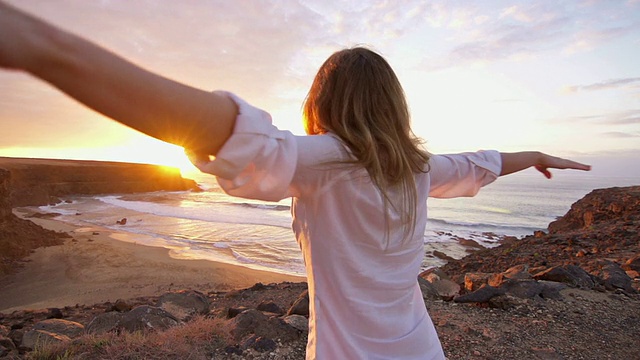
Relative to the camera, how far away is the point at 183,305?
5973mm

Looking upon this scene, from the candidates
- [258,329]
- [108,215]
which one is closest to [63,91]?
[258,329]

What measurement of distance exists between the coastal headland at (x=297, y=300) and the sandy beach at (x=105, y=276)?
0.03 m

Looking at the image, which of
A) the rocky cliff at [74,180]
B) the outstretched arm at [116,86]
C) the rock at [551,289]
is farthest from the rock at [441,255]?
the rocky cliff at [74,180]

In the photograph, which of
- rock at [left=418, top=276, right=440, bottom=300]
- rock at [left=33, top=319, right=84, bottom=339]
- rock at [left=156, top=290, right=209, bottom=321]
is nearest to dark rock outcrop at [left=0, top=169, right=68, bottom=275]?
rock at [left=33, top=319, right=84, bottom=339]

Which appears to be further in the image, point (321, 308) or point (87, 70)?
point (321, 308)

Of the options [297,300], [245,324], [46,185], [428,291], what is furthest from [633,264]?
[46,185]

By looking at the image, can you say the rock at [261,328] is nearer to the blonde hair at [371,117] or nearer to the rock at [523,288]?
the rock at [523,288]

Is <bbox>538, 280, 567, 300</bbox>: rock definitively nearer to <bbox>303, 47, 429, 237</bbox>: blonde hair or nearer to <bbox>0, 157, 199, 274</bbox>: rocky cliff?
<bbox>303, 47, 429, 237</bbox>: blonde hair

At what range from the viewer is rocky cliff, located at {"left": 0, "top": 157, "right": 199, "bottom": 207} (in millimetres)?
29456

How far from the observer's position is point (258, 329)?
4578mm

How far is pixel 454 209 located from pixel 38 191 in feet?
107

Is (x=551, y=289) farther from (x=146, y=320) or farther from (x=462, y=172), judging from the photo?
(x=146, y=320)

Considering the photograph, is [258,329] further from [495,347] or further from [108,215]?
[108,215]

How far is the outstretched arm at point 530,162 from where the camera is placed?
1702mm
